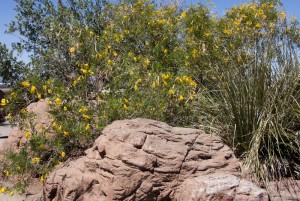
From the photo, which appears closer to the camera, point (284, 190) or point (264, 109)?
point (284, 190)

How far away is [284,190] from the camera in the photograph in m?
4.55

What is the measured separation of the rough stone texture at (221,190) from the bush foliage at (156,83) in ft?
2.13

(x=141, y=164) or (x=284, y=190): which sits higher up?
(x=141, y=164)

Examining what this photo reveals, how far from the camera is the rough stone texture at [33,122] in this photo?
20.5 ft

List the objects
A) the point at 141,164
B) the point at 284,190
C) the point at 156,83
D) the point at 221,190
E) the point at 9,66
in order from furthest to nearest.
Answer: the point at 9,66 → the point at 156,83 → the point at 284,190 → the point at 141,164 → the point at 221,190

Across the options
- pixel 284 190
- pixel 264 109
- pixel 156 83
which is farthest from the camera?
pixel 156 83

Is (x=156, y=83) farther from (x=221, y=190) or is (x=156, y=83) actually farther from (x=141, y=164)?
(x=221, y=190)

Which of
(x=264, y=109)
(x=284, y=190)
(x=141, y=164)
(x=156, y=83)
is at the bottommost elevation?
(x=284, y=190)

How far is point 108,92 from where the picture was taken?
6.05 meters

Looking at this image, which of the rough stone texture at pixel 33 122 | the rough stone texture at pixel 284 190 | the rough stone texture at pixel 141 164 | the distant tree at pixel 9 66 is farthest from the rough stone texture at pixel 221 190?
the distant tree at pixel 9 66

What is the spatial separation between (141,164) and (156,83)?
6.10ft

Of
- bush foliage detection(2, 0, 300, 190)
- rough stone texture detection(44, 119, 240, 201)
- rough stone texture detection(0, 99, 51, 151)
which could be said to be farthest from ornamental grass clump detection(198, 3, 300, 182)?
rough stone texture detection(0, 99, 51, 151)

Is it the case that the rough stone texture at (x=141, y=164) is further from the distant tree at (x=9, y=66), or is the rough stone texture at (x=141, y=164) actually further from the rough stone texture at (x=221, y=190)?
the distant tree at (x=9, y=66)

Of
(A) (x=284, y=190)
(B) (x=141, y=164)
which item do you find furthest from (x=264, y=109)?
(B) (x=141, y=164)
